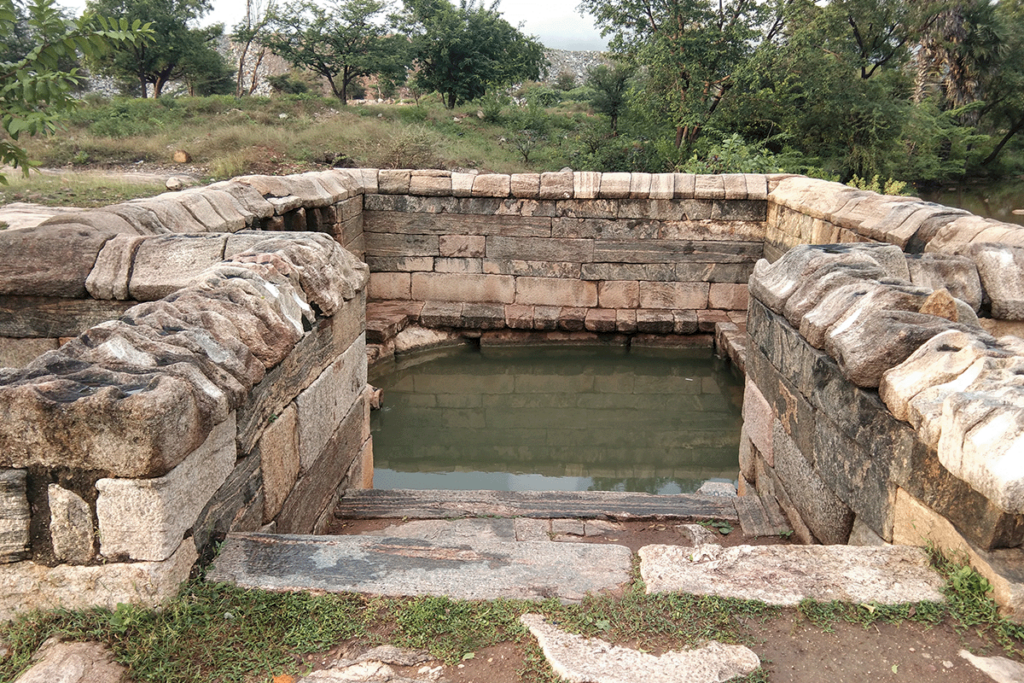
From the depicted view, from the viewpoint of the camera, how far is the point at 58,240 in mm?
4066

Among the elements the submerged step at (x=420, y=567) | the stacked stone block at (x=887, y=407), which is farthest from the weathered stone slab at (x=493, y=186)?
the submerged step at (x=420, y=567)

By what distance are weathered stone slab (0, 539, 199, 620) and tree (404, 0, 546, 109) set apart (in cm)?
2513

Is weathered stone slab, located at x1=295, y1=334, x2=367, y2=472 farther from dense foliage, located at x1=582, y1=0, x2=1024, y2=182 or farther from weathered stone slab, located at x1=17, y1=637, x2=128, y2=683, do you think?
dense foliage, located at x1=582, y1=0, x2=1024, y2=182

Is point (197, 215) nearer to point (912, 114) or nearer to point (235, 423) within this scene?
point (235, 423)

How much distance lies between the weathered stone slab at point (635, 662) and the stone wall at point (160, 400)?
128cm

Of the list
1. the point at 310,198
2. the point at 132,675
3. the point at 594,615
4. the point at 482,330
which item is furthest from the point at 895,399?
the point at 482,330

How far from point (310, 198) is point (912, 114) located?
15.6 meters

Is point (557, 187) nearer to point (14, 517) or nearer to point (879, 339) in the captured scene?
point (879, 339)

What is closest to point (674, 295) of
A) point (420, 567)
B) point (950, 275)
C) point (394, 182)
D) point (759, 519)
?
point (394, 182)

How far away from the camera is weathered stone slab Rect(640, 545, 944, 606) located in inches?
99.3

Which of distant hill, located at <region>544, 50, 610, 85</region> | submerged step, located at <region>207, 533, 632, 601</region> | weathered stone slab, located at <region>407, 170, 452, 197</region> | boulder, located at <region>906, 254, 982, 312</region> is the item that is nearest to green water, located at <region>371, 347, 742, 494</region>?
weathered stone slab, located at <region>407, 170, 452, 197</region>

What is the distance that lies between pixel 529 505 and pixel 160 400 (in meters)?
2.54

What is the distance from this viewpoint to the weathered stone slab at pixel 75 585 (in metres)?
2.27

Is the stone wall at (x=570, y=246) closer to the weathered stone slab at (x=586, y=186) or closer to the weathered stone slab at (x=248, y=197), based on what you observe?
the weathered stone slab at (x=586, y=186)
